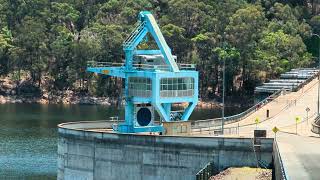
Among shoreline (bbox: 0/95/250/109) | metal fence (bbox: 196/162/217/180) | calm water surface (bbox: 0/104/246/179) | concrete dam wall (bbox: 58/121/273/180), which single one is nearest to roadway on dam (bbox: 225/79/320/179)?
concrete dam wall (bbox: 58/121/273/180)

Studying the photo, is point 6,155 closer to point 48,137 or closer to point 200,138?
point 48,137

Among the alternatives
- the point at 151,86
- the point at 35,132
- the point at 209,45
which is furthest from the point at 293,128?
the point at 209,45

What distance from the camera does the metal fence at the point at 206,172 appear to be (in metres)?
67.0

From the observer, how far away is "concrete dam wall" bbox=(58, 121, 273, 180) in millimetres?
68125

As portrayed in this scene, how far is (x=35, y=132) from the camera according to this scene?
126812mm

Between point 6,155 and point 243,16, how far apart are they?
90313 mm

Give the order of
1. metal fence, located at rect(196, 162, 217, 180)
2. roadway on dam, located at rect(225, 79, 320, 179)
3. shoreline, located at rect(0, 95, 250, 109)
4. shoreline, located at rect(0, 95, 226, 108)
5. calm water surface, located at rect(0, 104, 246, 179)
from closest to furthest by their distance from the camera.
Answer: roadway on dam, located at rect(225, 79, 320, 179) < metal fence, located at rect(196, 162, 217, 180) < calm water surface, located at rect(0, 104, 246, 179) < shoreline, located at rect(0, 95, 250, 109) < shoreline, located at rect(0, 95, 226, 108)

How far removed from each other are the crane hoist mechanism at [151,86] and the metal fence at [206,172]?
14.3 m

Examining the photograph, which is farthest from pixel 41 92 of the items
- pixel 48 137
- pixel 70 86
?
pixel 48 137

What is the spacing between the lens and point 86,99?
19138cm

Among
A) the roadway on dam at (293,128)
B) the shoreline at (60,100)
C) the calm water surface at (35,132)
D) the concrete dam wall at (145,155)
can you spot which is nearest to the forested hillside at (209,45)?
the shoreline at (60,100)

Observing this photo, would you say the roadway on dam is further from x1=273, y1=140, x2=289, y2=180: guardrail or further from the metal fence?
the metal fence

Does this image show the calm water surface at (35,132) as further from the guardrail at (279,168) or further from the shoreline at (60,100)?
the guardrail at (279,168)

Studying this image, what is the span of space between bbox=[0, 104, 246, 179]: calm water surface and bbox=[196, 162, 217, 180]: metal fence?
79.6 feet
